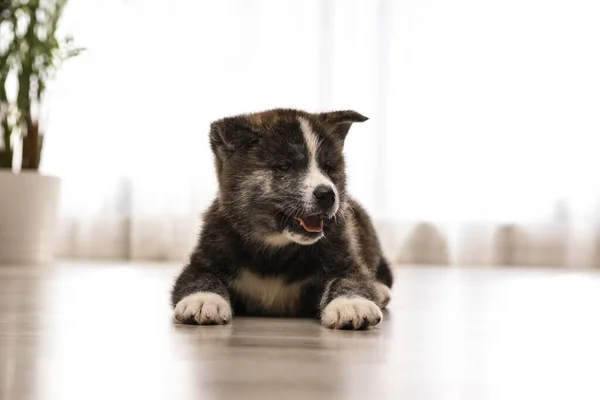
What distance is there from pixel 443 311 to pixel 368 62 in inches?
122

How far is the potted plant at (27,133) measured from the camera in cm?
415

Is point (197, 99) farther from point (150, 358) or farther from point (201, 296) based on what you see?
point (150, 358)

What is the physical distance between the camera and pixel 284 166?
1.85 m

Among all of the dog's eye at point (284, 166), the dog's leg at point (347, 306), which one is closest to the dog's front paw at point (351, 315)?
the dog's leg at point (347, 306)

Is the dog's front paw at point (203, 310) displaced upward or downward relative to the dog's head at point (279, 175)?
downward

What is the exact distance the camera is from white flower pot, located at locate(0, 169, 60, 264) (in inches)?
163

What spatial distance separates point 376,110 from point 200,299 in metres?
3.41

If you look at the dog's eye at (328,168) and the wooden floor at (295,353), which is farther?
the dog's eye at (328,168)

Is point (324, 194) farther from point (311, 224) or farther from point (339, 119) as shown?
point (339, 119)

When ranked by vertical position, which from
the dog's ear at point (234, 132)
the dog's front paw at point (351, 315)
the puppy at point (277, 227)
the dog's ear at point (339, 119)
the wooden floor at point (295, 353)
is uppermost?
the dog's ear at point (339, 119)

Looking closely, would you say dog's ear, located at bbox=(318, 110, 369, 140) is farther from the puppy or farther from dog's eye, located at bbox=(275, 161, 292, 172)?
dog's eye, located at bbox=(275, 161, 292, 172)

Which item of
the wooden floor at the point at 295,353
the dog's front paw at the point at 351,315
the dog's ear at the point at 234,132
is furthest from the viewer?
the dog's ear at the point at 234,132

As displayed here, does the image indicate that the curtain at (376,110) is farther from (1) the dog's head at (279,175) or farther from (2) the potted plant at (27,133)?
(1) the dog's head at (279,175)

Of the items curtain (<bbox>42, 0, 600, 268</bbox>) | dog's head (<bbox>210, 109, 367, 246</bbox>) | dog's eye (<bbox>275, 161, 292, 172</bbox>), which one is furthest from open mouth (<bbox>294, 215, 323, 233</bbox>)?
curtain (<bbox>42, 0, 600, 268</bbox>)
